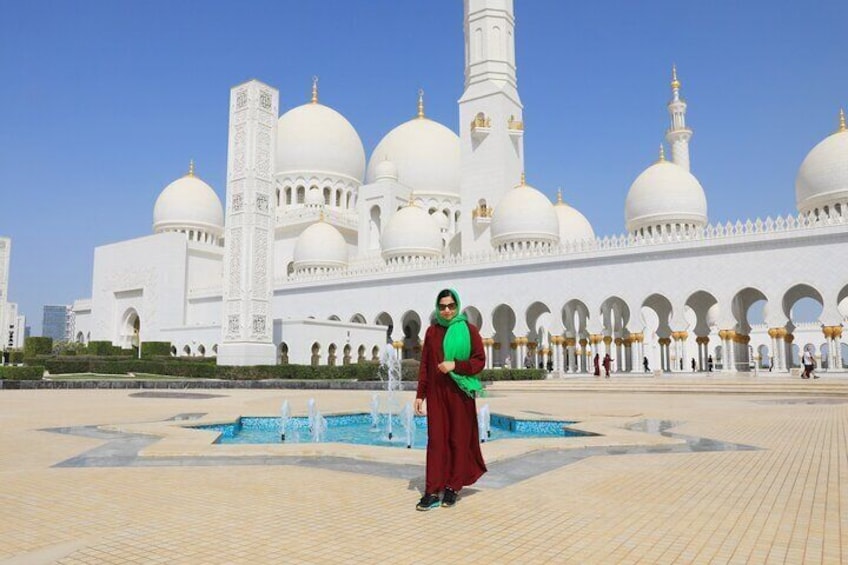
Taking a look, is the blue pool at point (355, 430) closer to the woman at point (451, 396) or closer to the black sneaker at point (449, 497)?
the woman at point (451, 396)

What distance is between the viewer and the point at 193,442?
20.8 feet

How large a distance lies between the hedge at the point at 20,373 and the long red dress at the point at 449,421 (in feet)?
52.0

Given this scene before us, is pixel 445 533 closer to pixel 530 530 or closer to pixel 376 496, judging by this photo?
pixel 530 530

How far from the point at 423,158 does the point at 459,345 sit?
3496 centimetres

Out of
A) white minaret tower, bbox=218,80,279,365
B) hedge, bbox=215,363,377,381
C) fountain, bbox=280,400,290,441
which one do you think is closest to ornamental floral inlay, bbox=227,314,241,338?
white minaret tower, bbox=218,80,279,365

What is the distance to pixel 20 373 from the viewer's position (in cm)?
1677

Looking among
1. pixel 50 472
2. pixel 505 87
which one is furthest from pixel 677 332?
pixel 50 472

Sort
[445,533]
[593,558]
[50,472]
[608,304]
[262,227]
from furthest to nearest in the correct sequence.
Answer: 1. [608,304]
2. [262,227]
3. [50,472]
4. [445,533]
5. [593,558]

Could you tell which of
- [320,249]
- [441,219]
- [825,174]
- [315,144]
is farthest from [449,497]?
[315,144]

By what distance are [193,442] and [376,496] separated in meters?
2.78

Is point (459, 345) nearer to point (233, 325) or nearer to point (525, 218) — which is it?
point (233, 325)

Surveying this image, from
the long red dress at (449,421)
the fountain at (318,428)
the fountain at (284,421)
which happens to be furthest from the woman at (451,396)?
the fountain at (284,421)

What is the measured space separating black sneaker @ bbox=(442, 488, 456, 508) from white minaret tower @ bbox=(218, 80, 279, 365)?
61.8ft

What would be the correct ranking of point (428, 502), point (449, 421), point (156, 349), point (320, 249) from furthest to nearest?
point (320, 249)
point (156, 349)
point (449, 421)
point (428, 502)
